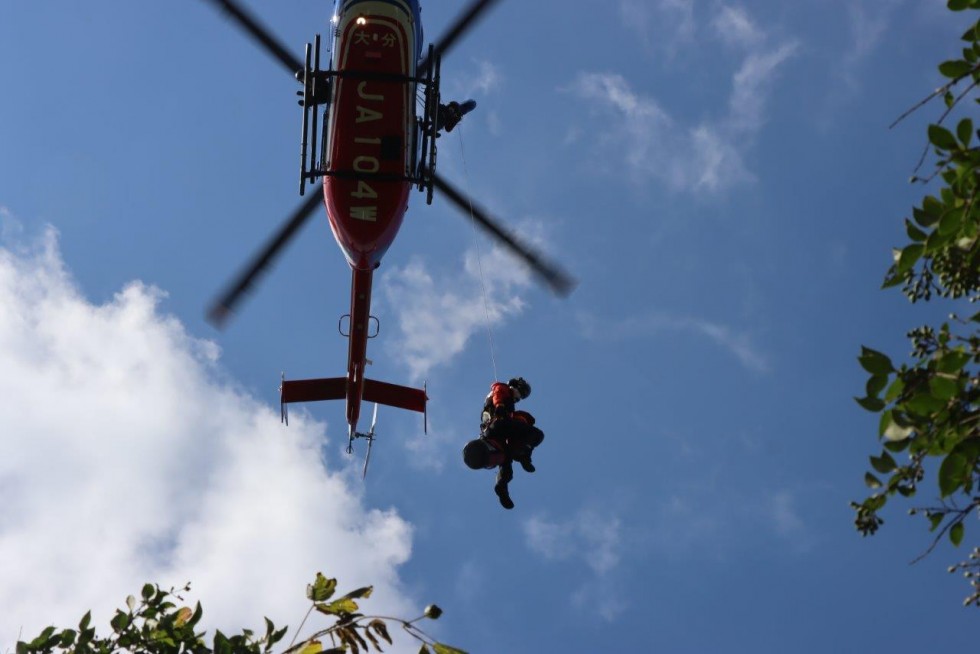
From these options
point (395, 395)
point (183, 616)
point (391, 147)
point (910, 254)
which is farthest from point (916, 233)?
point (395, 395)

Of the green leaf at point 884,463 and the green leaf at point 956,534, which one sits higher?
the green leaf at point 884,463

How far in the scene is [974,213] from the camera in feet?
14.1

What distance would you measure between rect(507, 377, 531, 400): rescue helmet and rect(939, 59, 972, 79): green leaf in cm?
846

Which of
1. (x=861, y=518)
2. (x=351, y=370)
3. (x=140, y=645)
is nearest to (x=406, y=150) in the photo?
(x=351, y=370)

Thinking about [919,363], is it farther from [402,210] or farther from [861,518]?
[402,210]

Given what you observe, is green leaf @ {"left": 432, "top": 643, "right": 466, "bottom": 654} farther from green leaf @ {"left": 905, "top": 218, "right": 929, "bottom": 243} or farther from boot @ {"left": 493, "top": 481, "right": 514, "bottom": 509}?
boot @ {"left": 493, "top": 481, "right": 514, "bottom": 509}

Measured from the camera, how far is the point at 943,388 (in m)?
4.07

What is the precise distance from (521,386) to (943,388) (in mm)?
8759

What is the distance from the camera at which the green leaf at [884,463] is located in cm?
450

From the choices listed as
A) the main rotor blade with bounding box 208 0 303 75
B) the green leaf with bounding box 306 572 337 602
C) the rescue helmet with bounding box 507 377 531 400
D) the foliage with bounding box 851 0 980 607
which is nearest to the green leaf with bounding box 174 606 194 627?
the green leaf with bounding box 306 572 337 602

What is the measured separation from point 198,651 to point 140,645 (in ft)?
1.18

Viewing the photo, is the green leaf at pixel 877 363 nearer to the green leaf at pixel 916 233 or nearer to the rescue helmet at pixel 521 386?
the green leaf at pixel 916 233

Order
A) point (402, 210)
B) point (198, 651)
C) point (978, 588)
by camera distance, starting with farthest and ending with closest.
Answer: point (402, 210) → point (198, 651) → point (978, 588)

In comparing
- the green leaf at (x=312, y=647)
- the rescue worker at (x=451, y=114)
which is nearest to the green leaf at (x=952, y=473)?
the green leaf at (x=312, y=647)
